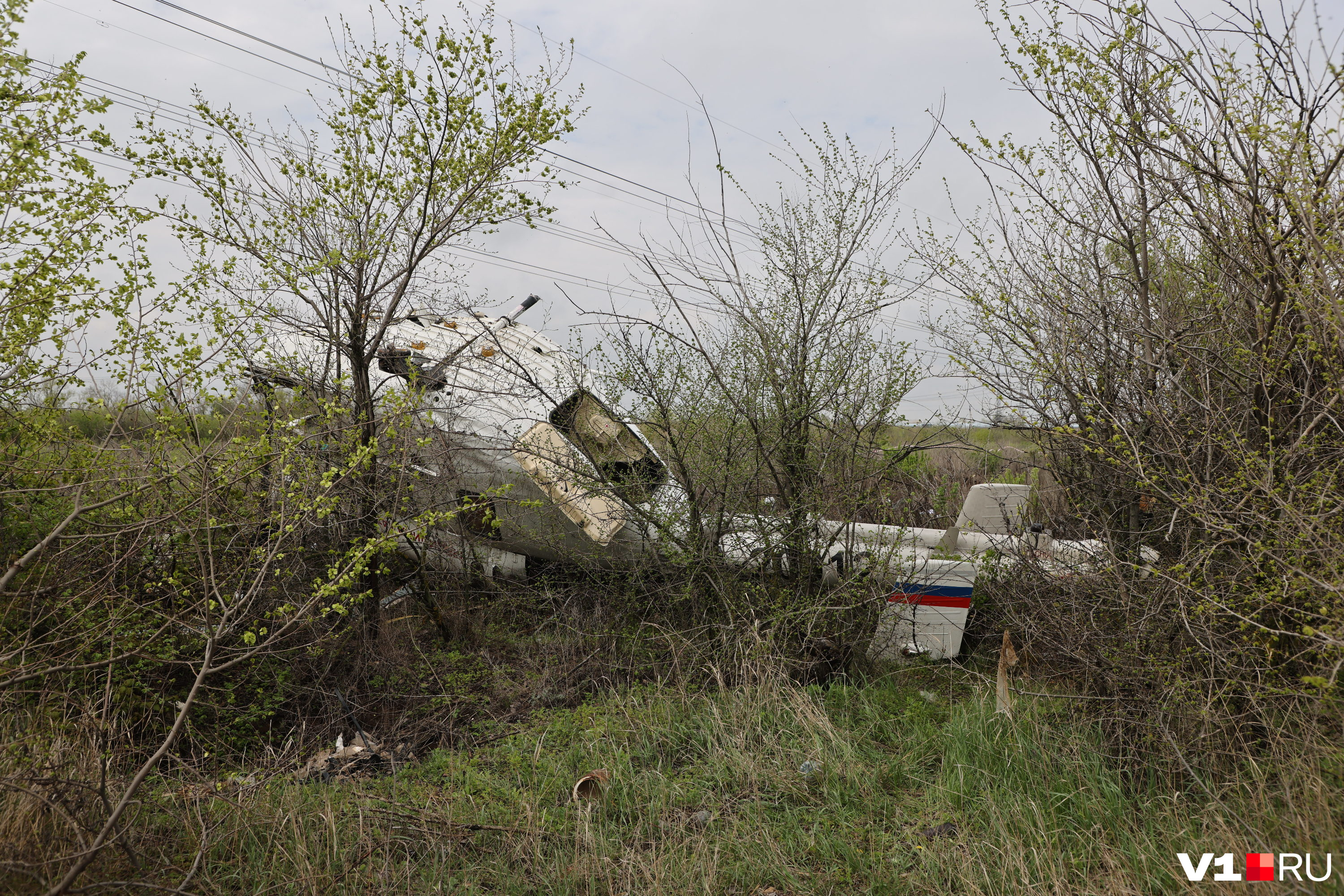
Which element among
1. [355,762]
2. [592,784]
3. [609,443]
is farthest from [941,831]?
[609,443]

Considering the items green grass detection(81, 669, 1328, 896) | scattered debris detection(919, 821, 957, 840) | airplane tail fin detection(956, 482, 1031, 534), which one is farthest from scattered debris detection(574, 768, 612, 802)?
airplane tail fin detection(956, 482, 1031, 534)

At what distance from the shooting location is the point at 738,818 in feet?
14.0

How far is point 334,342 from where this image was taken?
6797mm

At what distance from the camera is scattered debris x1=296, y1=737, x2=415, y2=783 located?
5.11 meters

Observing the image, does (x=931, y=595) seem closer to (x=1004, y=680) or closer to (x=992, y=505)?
(x=1004, y=680)

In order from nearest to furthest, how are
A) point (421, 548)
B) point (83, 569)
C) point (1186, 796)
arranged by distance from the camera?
1. point (1186, 796)
2. point (83, 569)
3. point (421, 548)

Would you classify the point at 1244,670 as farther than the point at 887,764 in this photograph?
No

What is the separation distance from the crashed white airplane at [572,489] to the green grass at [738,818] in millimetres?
1569

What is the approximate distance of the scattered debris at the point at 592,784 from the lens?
4.55m

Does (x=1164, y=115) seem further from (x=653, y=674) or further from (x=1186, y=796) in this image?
(x=653, y=674)

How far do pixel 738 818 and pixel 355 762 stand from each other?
273 cm

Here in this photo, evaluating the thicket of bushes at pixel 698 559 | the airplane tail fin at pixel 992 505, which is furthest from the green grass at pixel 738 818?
the airplane tail fin at pixel 992 505

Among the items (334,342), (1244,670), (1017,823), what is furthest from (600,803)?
(334,342)

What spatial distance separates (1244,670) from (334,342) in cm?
666
